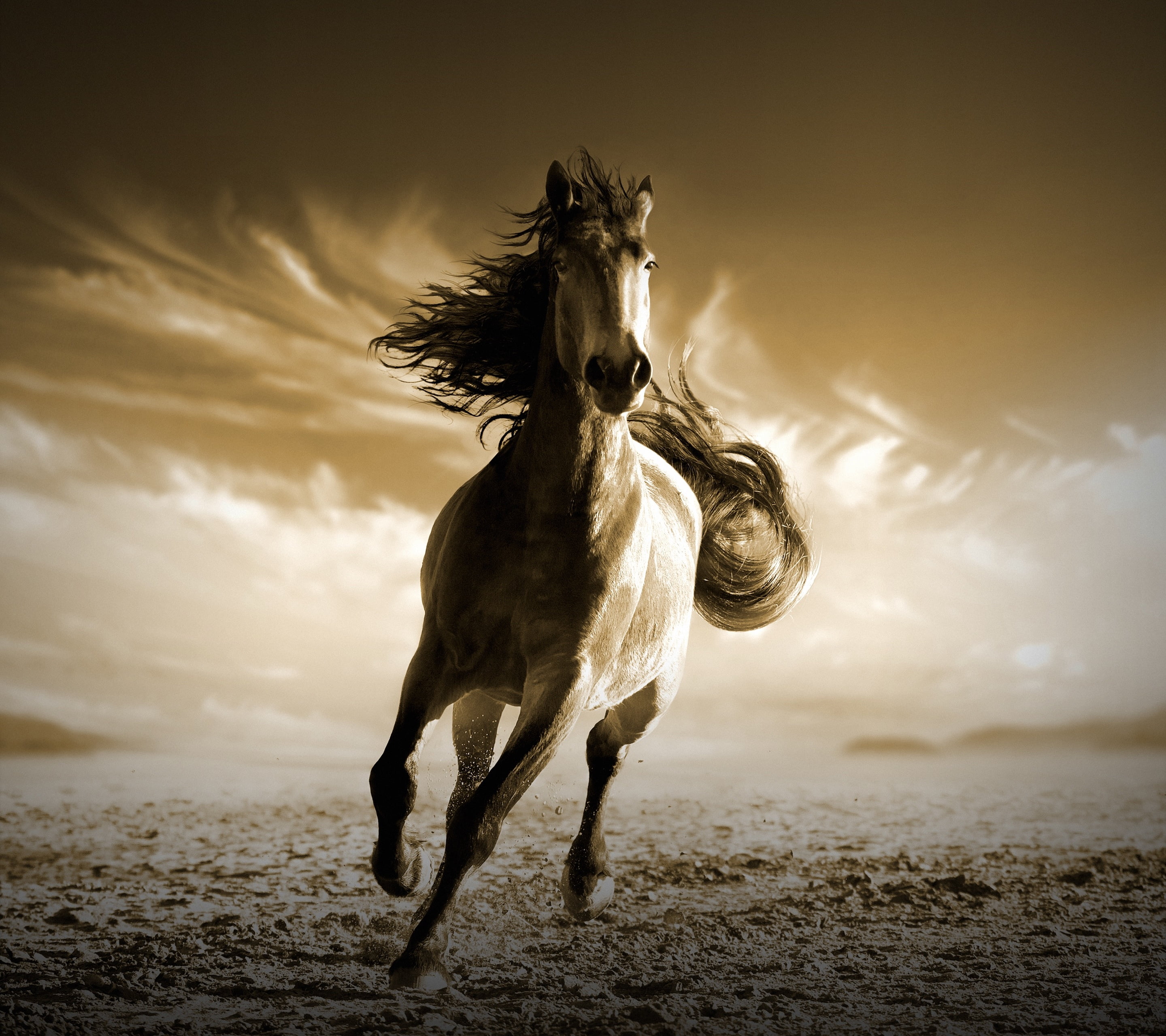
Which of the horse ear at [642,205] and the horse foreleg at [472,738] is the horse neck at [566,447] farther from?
the horse foreleg at [472,738]

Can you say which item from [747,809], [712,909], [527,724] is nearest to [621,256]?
[527,724]

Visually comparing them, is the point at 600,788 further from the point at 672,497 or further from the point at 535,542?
the point at 535,542

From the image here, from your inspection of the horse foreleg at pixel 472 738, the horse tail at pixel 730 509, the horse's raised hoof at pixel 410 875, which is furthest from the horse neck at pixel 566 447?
the horse tail at pixel 730 509

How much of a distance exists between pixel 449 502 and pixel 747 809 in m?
4.51

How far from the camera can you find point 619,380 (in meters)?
2.51

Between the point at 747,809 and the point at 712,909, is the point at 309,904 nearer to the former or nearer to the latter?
the point at 712,909

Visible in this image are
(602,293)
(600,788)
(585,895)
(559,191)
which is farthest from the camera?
(600,788)

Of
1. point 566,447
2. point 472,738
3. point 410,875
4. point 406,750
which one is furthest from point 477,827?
point 566,447

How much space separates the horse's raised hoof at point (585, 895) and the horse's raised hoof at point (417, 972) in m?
1.37

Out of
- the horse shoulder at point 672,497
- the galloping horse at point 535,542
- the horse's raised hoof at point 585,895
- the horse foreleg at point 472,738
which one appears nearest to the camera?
the galloping horse at point 535,542

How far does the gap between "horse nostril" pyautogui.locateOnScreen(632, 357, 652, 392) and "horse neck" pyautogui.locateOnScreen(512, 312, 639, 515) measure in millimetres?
395

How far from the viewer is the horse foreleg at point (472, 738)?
386 cm

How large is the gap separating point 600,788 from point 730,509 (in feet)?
5.13

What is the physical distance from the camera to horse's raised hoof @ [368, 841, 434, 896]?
319 cm
